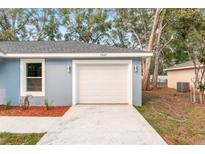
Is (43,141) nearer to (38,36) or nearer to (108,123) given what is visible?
(108,123)

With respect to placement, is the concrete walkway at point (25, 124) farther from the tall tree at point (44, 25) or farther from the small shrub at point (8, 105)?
the tall tree at point (44, 25)

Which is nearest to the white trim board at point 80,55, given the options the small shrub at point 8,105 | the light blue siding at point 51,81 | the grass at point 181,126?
the light blue siding at point 51,81

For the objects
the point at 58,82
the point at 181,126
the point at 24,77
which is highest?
the point at 24,77

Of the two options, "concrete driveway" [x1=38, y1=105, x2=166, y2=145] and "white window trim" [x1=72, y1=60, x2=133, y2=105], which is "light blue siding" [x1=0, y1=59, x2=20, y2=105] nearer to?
"white window trim" [x1=72, y1=60, x2=133, y2=105]

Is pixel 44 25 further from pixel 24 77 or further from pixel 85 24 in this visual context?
pixel 24 77

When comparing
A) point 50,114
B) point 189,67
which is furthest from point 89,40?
point 50,114

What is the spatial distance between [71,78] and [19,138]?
541 cm

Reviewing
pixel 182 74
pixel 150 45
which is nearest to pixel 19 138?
pixel 150 45

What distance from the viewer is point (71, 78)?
10742 millimetres

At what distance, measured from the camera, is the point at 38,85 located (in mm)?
10883

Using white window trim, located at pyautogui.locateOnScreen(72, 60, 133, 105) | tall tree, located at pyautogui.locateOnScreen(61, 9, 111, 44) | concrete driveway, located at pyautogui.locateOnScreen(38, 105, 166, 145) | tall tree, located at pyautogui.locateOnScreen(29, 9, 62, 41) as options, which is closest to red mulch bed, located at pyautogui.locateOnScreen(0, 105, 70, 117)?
concrete driveway, located at pyautogui.locateOnScreen(38, 105, 166, 145)

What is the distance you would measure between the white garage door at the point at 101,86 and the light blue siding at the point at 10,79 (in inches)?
124

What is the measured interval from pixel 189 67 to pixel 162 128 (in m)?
15.7

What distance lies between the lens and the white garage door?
1095 cm
